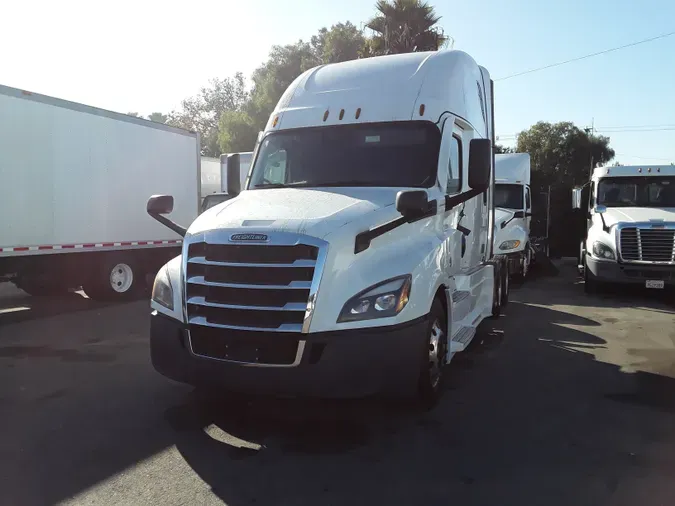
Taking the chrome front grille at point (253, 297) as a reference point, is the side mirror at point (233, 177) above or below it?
above

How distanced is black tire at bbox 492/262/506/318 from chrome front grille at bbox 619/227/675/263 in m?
2.84

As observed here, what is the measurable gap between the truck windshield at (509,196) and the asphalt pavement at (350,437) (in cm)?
783

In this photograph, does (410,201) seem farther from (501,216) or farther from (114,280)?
(501,216)

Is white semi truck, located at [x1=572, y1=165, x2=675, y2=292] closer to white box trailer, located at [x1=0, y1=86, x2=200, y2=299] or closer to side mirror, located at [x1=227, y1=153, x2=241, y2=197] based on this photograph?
side mirror, located at [x1=227, y1=153, x2=241, y2=197]

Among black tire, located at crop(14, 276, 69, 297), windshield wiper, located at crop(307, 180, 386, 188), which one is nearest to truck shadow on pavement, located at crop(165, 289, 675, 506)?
windshield wiper, located at crop(307, 180, 386, 188)

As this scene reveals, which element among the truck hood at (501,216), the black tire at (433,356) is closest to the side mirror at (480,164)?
the black tire at (433,356)

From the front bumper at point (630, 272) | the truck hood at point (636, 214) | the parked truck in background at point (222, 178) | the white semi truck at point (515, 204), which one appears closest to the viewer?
the front bumper at point (630, 272)

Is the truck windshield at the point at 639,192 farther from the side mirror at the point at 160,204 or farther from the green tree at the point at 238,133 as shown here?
the green tree at the point at 238,133

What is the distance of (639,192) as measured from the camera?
40.9 ft

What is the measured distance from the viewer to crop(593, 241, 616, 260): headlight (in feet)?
36.9

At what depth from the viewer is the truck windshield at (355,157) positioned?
5.42m

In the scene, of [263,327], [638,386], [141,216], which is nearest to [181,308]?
[263,327]

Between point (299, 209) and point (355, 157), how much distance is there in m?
1.21

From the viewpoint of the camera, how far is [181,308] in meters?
4.56
